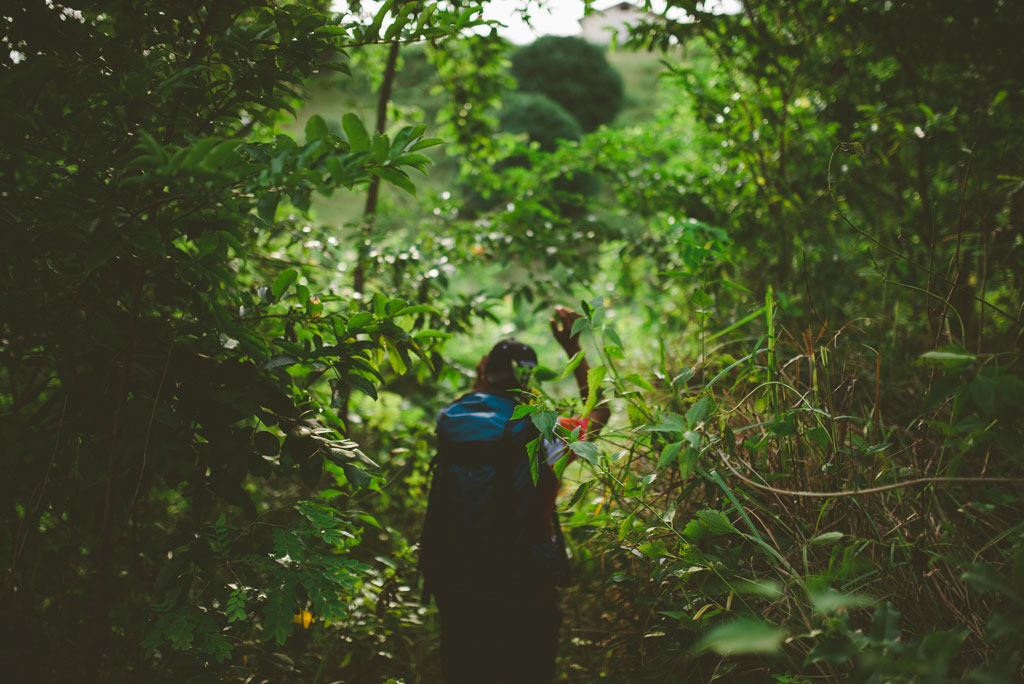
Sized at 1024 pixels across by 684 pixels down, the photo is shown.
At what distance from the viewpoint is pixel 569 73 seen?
1311 centimetres

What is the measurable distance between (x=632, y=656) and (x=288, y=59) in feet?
7.56

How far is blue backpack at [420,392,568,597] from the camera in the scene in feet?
5.71

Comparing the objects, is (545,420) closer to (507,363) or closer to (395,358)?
(395,358)

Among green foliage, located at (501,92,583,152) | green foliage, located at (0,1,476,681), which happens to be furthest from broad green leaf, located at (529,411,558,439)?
green foliage, located at (501,92,583,152)

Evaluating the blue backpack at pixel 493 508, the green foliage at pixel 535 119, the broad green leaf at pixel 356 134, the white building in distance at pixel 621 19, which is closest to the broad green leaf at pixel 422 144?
the broad green leaf at pixel 356 134

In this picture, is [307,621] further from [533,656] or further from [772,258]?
[772,258]

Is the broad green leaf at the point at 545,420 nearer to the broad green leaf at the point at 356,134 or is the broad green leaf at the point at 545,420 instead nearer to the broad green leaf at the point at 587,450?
the broad green leaf at the point at 587,450

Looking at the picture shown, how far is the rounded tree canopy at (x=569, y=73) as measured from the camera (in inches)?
512

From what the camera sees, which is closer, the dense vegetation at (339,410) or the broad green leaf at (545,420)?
the dense vegetation at (339,410)

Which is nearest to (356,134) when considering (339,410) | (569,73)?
(339,410)

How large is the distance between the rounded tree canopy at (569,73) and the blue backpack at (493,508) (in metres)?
13.0

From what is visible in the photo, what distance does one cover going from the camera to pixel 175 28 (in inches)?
55.1

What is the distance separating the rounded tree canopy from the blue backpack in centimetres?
1297

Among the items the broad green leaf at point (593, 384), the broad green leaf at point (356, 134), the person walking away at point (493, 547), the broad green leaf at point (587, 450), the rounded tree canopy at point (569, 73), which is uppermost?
the rounded tree canopy at point (569, 73)
